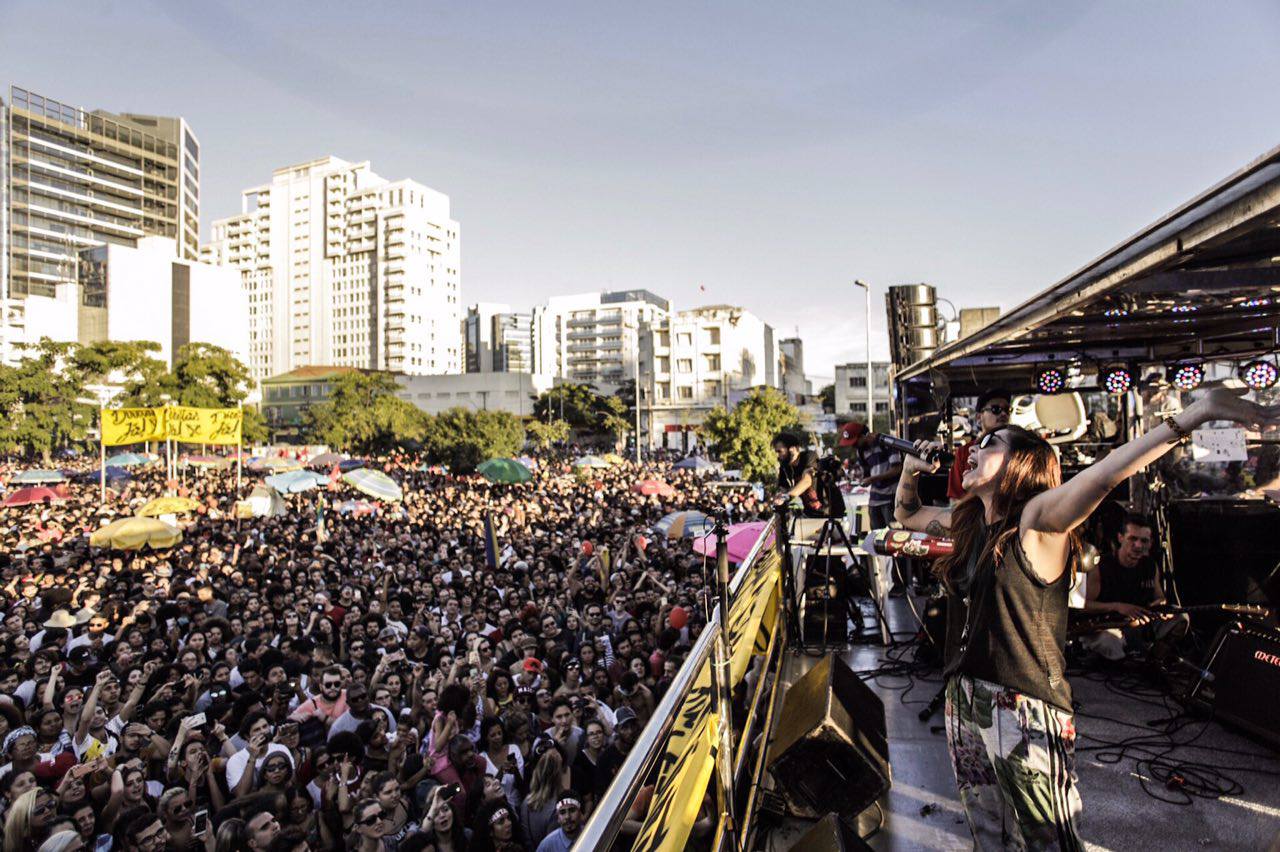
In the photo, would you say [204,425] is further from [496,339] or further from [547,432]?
[496,339]

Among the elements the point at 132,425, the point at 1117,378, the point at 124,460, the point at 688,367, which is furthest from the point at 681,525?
the point at 688,367

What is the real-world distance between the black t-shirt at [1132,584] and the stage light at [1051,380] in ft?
9.94

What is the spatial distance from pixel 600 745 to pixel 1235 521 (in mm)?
4438

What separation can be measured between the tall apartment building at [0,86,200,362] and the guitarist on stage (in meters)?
89.0

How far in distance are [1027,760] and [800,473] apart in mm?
3260

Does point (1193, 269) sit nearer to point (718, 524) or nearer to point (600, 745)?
point (718, 524)

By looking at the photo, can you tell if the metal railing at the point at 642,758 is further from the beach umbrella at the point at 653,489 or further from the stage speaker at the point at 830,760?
the beach umbrella at the point at 653,489

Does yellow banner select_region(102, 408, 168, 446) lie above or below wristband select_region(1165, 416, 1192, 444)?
above

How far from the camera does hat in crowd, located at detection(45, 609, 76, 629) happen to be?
903cm

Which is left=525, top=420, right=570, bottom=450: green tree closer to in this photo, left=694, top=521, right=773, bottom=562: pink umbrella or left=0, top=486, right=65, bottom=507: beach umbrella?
left=0, top=486, right=65, bottom=507: beach umbrella

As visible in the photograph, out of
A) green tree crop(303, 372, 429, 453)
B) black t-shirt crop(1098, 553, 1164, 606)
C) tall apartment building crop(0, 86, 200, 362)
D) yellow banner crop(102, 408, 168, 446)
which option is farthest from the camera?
tall apartment building crop(0, 86, 200, 362)

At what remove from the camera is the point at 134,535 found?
13234 millimetres

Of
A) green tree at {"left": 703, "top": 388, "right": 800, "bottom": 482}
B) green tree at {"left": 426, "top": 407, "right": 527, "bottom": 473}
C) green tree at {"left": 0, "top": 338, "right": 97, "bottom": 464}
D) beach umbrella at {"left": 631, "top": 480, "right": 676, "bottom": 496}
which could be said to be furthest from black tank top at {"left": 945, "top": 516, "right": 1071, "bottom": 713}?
green tree at {"left": 0, "top": 338, "right": 97, "bottom": 464}

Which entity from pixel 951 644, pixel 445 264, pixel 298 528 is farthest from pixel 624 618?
pixel 445 264
